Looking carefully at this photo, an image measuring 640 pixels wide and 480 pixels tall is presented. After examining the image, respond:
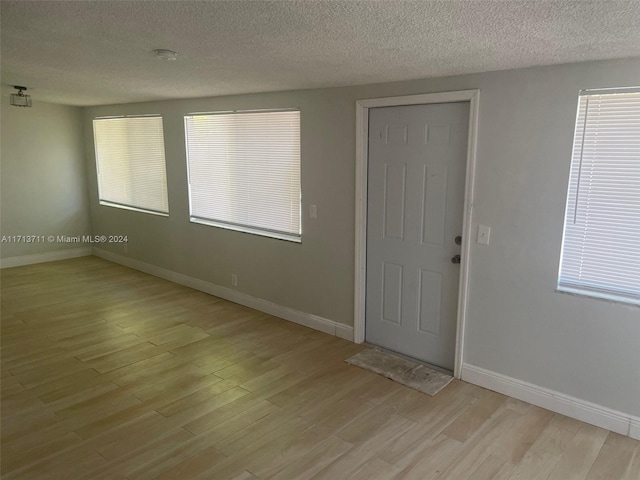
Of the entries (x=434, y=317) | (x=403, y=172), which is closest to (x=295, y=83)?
(x=403, y=172)

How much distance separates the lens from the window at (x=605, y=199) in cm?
257

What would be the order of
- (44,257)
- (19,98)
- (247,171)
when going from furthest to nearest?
(44,257) → (247,171) → (19,98)

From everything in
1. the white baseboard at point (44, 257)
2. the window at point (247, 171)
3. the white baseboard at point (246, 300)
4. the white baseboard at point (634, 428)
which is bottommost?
the white baseboard at point (634, 428)

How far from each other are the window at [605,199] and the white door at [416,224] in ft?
2.46

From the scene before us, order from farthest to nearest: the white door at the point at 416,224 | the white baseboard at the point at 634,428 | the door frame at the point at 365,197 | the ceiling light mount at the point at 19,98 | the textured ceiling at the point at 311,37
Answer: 1. the ceiling light mount at the point at 19,98
2. the white door at the point at 416,224
3. the door frame at the point at 365,197
4. the white baseboard at the point at 634,428
5. the textured ceiling at the point at 311,37

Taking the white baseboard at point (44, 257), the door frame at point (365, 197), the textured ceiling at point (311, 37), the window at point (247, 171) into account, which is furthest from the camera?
the white baseboard at point (44, 257)

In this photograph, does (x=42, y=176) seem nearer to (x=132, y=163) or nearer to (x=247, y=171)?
(x=132, y=163)

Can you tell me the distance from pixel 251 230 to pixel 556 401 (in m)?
3.23

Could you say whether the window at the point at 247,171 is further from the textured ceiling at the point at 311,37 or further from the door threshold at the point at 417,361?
the door threshold at the point at 417,361

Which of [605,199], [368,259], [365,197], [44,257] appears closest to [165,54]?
[365,197]

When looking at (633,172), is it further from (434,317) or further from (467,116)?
(434,317)

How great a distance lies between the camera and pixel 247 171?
187 inches

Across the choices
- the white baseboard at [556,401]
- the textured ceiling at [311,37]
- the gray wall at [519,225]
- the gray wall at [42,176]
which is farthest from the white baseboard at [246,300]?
the textured ceiling at [311,37]

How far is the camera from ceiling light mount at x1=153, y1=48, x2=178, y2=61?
2478 millimetres
